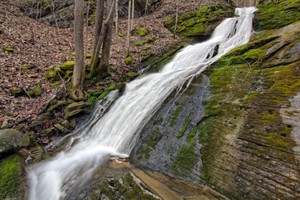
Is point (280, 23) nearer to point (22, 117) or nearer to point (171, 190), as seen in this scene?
point (171, 190)

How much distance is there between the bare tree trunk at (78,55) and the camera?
7.44m

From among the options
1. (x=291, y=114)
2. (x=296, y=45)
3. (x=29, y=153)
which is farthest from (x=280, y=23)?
(x=29, y=153)

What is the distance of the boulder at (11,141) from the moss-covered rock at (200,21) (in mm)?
11594

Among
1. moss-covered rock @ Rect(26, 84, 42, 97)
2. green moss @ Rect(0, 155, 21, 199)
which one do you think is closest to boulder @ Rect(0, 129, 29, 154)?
green moss @ Rect(0, 155, 21, 199)

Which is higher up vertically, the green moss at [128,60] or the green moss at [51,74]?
the green moss at [51,74]

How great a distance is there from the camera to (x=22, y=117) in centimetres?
685

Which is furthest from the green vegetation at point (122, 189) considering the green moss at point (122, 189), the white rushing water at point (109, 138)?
the white rushing water at point (109, 138)

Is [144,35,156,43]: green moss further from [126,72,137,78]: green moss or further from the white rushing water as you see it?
the white rushing water

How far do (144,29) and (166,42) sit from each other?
318cm

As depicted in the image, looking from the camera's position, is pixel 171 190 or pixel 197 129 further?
pixel 197 129

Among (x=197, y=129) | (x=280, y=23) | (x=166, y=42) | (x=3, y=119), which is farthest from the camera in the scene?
(x=166, y=42)

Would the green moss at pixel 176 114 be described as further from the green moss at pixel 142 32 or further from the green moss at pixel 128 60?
the green moss at pixel 142 32

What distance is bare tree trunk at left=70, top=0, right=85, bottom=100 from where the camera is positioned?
7436 millimetres

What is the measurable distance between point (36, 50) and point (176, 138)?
32.6 ft
